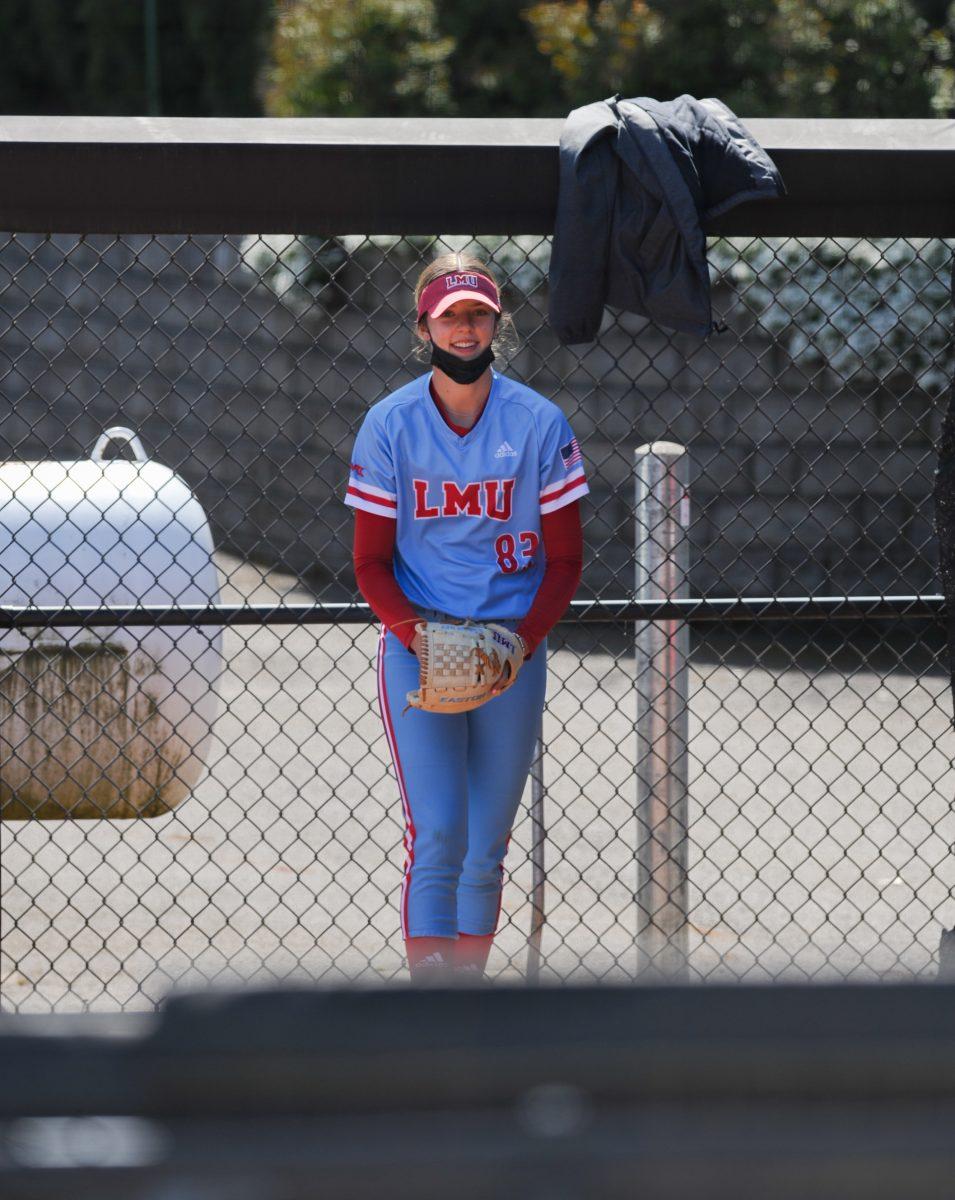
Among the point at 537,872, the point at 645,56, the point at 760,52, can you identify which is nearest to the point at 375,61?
the point at 645,56

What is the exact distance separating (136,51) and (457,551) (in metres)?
16.6

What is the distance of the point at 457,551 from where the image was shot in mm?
3088

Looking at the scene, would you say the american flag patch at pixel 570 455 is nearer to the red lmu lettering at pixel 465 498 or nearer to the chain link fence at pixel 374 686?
the red lmu lettering at pixel 465 498

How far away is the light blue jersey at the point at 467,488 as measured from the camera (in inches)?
121

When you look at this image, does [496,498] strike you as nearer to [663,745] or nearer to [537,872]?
[663,745]

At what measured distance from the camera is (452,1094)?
28.3 inches

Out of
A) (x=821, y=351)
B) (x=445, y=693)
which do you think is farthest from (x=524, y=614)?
(x=821, y=351)

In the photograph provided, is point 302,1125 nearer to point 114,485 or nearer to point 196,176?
point 196,176

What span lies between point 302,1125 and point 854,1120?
10.3 inches

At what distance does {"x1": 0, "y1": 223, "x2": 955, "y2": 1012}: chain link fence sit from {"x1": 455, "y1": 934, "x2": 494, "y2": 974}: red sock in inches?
19.5

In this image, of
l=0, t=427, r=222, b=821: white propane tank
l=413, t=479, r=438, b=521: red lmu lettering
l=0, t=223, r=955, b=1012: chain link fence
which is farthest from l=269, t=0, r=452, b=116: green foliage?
l=413, t=479, r=438, b=521: red lmu lettering

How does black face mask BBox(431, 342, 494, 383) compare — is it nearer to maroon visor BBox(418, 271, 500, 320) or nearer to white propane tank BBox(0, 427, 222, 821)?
maroon visor BBox(418, 271, 500, 320)

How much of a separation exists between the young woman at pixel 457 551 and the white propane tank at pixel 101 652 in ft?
2.97

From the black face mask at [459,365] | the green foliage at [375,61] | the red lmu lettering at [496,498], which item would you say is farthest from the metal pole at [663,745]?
the green foliage at [375,61]
